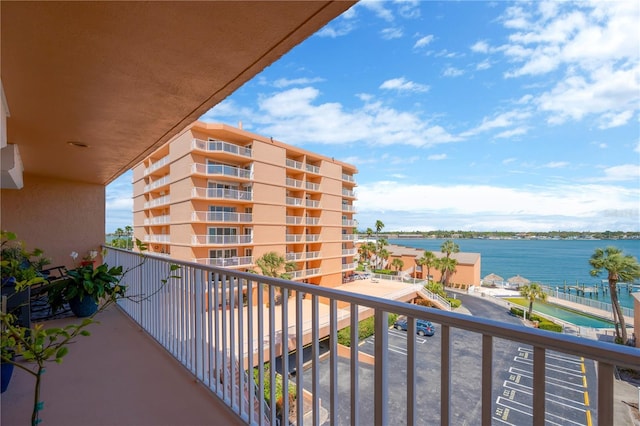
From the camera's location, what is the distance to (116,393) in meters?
2.03

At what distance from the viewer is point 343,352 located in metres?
1.96

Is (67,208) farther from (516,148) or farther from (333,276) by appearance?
(516,148)

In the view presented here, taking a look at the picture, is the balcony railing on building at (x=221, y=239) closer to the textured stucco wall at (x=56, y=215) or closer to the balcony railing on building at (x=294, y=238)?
the balcony railing on building at (x=294, y=238)

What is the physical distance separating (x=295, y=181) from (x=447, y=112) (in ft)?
96.2

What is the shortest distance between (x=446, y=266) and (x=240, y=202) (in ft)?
67.0

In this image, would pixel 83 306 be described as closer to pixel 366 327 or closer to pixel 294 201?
pixel 366 327

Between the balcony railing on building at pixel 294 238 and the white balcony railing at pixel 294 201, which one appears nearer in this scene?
the balcony railing on building at pixel 294 238

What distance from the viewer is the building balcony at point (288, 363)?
794mm

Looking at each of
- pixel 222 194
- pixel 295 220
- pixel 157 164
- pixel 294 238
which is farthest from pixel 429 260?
pixel 157 164

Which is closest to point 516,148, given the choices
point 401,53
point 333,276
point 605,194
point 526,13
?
point 605,194

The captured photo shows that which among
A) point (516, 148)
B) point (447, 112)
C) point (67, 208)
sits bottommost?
point (67, 208)

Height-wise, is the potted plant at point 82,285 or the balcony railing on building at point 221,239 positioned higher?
the potted plant at point 82,285

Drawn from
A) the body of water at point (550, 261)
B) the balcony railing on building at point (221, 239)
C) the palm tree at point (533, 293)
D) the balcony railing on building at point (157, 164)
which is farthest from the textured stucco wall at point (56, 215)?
the palm tree at point (533, 293)

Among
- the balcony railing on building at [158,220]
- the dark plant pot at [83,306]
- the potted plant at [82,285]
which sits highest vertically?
the balcony railing on building at [158,220]
